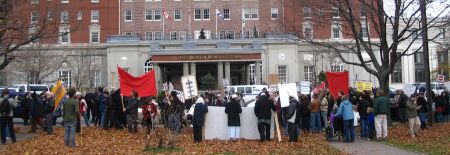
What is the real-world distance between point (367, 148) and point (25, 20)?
49.3ft

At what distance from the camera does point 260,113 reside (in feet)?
65.0

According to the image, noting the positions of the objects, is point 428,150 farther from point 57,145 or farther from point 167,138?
A: point 57,145

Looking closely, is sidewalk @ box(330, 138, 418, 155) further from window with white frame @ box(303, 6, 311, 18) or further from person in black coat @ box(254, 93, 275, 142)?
window with white frame @ box(303, 6, 311, 18)

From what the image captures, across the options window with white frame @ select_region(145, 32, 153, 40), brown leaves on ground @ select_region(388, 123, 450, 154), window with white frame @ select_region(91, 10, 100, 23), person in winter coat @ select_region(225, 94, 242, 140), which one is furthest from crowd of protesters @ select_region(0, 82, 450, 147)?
window with white frame @ select_region(91, 10, 100, 23)

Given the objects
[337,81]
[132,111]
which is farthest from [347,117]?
[132,111]

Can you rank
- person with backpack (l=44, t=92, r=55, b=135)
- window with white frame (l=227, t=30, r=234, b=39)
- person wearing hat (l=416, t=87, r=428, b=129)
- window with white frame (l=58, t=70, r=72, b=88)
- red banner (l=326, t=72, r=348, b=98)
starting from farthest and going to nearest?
window with white frame (l=227, t=30, r=234, b=39)
window with white frame (l=58, t=70, r=72, b=88)
red banner (l=326, t=72, r=348, b=98)
person wearing hat (l=416, t=87, r=428, b=129)
person with backpack (l=44, t=92, r=55, b=135)

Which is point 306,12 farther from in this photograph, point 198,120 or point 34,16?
point 34,16

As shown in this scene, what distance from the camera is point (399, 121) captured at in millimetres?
28281

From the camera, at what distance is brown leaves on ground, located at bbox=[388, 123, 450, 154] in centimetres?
1681

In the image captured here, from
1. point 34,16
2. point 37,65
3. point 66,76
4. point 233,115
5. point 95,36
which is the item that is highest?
point 95,36

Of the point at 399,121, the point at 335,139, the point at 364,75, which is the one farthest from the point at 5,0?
the point at 364,75

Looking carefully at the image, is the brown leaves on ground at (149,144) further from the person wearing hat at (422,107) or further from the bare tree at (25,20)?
the bare tree at (25,20)

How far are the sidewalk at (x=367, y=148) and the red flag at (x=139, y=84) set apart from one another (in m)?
8.06

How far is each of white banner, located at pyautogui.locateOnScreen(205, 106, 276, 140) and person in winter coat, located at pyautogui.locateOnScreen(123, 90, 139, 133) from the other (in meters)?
3.48
